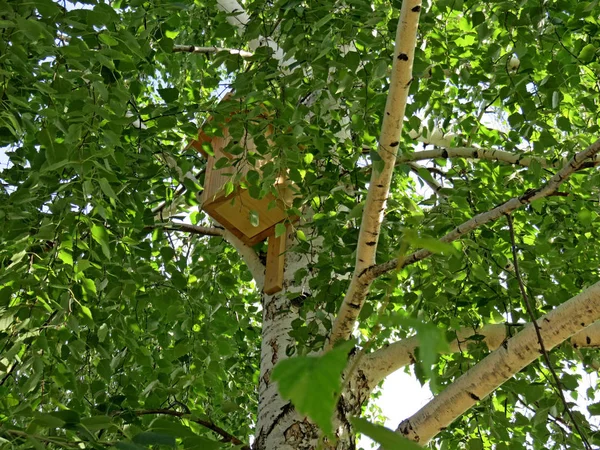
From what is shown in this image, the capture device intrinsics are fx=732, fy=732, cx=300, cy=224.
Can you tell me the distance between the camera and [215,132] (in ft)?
7.41

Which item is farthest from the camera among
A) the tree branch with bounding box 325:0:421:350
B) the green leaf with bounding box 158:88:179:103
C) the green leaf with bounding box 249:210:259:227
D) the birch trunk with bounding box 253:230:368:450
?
the green leaf with bounding box 249:210:259:227

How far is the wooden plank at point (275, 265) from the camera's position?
8.04ft

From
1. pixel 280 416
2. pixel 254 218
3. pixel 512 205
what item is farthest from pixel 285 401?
pixel 512 205

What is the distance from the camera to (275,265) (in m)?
2.50

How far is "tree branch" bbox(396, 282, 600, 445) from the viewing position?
67.5 inches

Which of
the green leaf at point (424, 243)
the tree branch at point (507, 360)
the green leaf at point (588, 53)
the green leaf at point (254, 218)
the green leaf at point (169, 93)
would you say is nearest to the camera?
the green leaf at point (424, 243)

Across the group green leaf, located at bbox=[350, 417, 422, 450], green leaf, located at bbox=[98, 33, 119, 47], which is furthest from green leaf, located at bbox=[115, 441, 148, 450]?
green leaf, located at bbox=[98, 33, 119, 47]

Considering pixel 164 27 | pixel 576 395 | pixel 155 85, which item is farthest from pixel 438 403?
pixel 155 85

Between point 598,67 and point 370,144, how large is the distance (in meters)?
0.97

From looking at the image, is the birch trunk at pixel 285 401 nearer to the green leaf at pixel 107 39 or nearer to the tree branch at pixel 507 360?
the tree branch at pixel 507 360

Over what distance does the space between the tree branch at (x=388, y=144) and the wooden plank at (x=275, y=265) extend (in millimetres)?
746

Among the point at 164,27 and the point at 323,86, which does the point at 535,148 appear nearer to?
the point at 323,86

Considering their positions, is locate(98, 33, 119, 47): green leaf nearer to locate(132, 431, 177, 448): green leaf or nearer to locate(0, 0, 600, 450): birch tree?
locate(0, 0, 600, 450): birch tree

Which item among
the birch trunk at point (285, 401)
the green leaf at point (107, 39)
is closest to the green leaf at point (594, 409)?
the birch trunk at point (285, 401)
